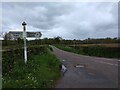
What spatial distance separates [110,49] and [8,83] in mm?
40214

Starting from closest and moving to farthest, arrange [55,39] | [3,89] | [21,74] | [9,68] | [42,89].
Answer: [3,89] < [42,89] < [21,74] < [9,68] < [55,39]

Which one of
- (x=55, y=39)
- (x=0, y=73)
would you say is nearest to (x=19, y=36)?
(x=0, y=73)

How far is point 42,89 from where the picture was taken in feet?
37.0

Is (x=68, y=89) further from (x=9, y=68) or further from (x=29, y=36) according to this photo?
(x=29, y=36)

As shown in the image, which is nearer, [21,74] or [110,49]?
[21,74]

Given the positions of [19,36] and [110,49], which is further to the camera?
[110,49]

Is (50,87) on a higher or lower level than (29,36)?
lower

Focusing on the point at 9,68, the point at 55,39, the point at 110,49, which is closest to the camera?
the point at 9,68

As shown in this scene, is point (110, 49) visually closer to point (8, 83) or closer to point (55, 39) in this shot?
point (8, 83)

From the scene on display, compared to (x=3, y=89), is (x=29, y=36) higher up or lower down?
higher up

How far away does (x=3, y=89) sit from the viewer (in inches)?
416

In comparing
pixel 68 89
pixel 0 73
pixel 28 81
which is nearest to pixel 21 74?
pixel 0 73

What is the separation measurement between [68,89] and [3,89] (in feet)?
8.78

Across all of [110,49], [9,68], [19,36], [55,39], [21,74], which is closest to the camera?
[21,74]
